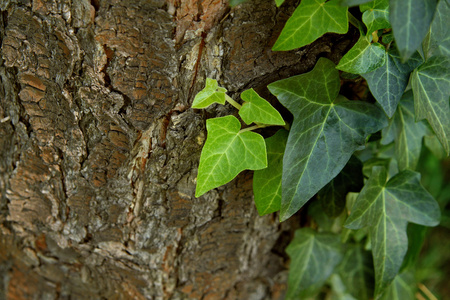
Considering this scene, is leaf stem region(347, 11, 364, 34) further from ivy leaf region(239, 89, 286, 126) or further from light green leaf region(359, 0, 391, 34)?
ivy leaf region(239, 89, 286, 126)

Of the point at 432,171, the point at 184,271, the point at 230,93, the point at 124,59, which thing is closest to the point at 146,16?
the point at 124,59

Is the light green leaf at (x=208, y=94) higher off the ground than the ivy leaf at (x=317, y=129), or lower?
higher

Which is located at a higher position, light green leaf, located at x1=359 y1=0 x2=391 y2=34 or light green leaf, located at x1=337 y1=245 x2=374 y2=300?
light green leaf, located at x1=359 y1=0 x2=391 y2=34

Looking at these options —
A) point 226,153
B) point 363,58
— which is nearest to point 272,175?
point 226,153

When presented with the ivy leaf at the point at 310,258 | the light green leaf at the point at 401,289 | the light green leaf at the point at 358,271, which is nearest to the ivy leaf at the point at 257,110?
the ivy leaf at the point at 310,258

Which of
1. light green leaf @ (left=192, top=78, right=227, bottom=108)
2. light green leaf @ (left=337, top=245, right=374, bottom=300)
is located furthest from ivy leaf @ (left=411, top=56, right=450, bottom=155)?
light green leaf @ (left=337, top=245, right=374, bottom=300)

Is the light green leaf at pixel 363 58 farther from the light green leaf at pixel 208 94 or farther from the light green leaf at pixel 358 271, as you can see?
the light green leaf at pixel 358 271
